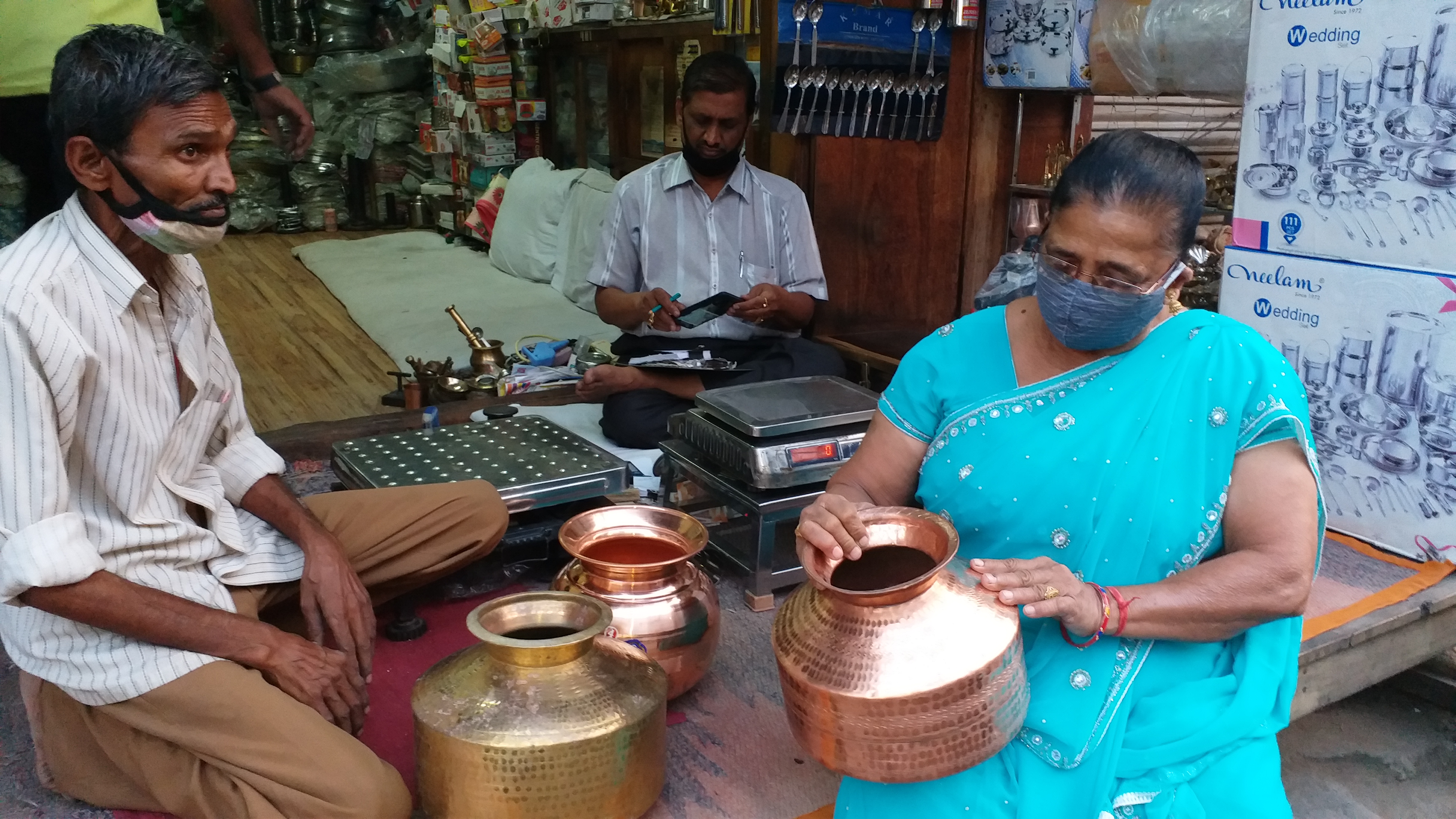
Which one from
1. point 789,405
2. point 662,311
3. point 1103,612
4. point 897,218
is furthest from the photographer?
point 897,218

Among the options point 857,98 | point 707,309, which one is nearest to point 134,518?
point 707,309

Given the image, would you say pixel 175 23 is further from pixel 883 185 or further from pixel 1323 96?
pixel 1323 96

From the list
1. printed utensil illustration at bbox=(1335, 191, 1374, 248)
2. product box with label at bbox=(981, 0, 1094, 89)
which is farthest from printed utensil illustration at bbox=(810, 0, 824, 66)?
printed utensil illustration at bbox=(1335, 191, 1374, 248)

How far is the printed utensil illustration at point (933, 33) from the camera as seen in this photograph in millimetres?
3949

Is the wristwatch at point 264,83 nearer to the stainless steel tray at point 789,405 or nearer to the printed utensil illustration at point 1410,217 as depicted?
the stainless steel tray at point 789,405

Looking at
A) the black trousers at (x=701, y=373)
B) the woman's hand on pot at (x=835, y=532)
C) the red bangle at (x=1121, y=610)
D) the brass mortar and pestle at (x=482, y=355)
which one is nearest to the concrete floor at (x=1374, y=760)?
the red bangle at (x=1121, y=610)

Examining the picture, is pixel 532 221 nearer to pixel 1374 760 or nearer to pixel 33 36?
pixel 33 36

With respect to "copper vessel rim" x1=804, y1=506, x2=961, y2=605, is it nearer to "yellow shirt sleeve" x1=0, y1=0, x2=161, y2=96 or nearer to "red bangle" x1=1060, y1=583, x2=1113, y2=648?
"red bangle" x1=1060, y1=583, x2=1113, y2=648

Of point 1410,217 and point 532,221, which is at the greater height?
point 1410,217

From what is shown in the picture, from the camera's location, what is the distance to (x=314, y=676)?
A: 1.89 m

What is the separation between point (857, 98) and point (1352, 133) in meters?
1.80

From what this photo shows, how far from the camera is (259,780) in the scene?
1805 millimetres

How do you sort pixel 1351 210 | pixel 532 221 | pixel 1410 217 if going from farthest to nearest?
pixel 532 221, pixel 1351 210, pixel 1410 217

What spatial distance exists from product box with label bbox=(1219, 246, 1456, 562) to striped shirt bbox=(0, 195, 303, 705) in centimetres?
242
